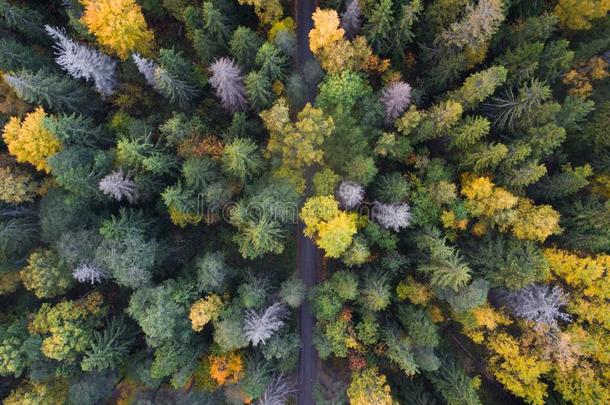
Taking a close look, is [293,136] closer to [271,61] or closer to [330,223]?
A: [271,61]

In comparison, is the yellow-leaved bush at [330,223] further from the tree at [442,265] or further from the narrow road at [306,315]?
the narrow road at [306,315]

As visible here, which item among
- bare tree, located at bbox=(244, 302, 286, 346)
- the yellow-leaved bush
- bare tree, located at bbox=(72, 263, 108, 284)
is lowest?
bare tree, located at bbox=(244, 302, 286, 346)

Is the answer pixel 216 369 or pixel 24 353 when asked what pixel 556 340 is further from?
pixel 24 353

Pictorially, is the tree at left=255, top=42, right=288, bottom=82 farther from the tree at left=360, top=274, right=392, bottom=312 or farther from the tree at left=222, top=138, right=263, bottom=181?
the tree at left=360, top=274, right=392, bottom=312

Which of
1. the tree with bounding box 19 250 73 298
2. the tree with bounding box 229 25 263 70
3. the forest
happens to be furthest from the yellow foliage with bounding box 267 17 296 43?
the tree with bounding box 19 250 73 298

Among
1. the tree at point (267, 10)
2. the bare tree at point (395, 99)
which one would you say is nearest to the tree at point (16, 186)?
the tree at point (267, 10)

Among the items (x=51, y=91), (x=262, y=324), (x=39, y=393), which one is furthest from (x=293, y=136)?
(x=39, y=393)
